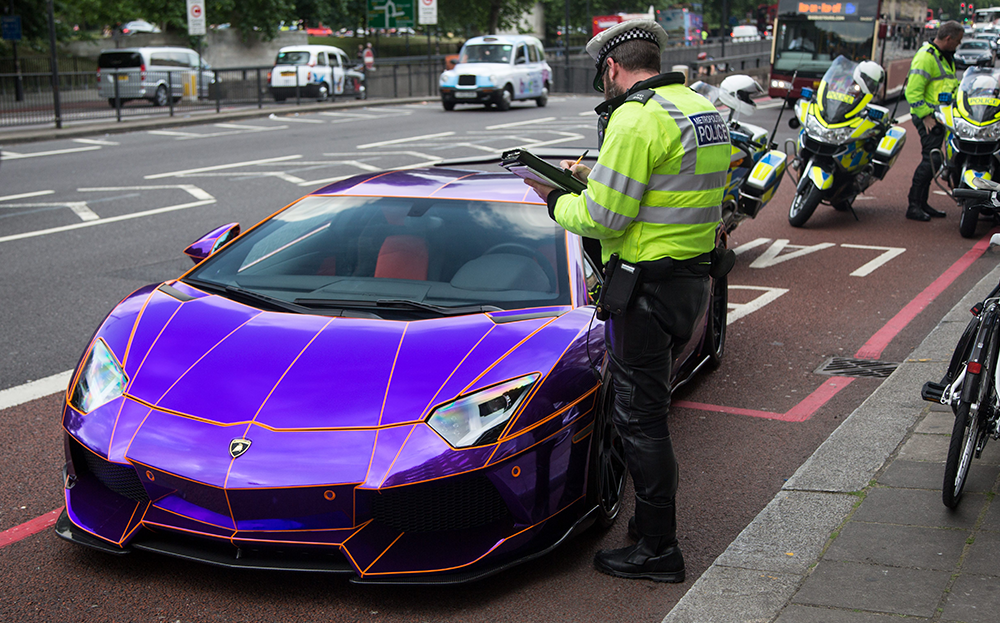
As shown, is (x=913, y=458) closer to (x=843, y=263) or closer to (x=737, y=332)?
(x=737, y=332)

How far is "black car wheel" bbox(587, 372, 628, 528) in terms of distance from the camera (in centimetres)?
360

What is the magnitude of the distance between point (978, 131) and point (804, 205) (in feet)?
5.88

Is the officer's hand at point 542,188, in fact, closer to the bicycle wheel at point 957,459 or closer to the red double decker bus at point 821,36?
the bicycle wheel at point 957,459

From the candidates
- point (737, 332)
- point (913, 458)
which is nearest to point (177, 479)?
point (913, 458)

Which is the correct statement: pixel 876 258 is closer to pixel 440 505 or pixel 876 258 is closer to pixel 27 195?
pixel 440 505

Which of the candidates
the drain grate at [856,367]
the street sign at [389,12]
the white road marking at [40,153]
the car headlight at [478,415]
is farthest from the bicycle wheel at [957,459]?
the street sign at [389,12]

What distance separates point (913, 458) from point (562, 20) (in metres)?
73.4

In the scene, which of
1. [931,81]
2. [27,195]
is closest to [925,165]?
[931,81]

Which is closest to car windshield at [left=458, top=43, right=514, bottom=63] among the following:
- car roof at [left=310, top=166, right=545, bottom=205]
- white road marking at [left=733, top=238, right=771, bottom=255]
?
white road marking at [left=733, top=238, right=771, bottom=255]

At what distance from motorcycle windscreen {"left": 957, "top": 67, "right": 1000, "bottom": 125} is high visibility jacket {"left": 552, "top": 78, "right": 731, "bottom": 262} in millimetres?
7549

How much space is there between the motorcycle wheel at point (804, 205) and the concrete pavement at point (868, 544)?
242 inches

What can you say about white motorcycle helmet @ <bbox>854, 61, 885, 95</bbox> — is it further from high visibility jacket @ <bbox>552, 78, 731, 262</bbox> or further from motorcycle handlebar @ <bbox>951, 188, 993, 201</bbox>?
high visibility jacket @ <bbox>552, 78, 731, 262</bbox>

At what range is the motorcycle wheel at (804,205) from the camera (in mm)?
10633

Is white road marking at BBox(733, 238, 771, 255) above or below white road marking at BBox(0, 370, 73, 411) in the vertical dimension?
above
